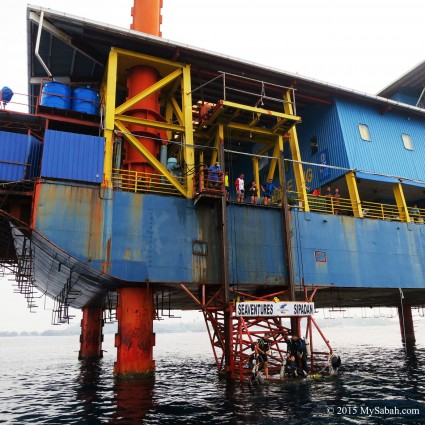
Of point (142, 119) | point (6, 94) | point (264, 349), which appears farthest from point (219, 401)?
point (6, 94)

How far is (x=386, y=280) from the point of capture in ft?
80.0

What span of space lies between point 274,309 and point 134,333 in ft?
21.3

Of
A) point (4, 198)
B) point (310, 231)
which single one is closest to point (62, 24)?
point (4, 198)

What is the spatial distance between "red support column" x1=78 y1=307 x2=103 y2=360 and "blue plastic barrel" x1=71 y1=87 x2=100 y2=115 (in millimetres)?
18638

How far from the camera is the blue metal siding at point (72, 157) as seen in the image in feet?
60.7

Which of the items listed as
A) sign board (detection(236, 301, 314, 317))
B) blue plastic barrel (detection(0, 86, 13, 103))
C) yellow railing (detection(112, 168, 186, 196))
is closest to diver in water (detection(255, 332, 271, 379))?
sign board (detection(236, 301, 314, 317))

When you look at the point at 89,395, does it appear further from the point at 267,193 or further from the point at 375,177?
the point at 375,177

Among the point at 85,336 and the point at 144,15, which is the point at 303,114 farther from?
the point at 85,336

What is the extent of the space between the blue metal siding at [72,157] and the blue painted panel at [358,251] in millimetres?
11238

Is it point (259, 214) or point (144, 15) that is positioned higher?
point (144, 15)

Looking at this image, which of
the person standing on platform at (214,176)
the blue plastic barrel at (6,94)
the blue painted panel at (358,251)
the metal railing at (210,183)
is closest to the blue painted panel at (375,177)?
the blue painted panel at (358,251)

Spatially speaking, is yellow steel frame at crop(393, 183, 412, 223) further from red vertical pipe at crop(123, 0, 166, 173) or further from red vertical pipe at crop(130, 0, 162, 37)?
red vertical pipe at crop(130, 0, 162, 37)

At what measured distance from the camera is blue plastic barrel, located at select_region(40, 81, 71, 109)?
22.0m

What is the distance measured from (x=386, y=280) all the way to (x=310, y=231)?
19.8 ft
